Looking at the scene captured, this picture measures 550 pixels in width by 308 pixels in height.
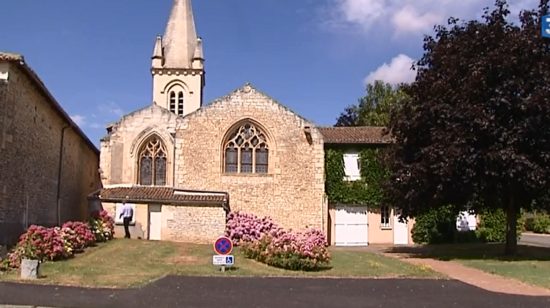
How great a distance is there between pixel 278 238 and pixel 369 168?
14214 millimetres

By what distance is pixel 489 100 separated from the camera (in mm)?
19734

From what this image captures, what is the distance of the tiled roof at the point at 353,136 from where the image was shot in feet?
103

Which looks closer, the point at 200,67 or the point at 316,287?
the point at 316,287

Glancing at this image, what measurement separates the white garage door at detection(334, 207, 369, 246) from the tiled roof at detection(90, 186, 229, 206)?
251 inches

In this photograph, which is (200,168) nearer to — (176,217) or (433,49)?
(176,217)

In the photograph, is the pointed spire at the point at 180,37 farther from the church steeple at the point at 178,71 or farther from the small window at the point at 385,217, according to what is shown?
the small window at the point at 385,217

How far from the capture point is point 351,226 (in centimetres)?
3159

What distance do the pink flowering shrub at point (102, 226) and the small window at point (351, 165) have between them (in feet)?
40.2

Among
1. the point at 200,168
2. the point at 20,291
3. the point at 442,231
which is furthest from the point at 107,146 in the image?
the point at 20,291

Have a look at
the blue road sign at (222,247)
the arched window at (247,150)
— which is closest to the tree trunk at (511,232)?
the blue road sign at (222,247)

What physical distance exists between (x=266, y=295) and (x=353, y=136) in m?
21.2

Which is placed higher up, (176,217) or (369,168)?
(369,168)

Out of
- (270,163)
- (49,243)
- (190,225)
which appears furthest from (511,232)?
(49,243)

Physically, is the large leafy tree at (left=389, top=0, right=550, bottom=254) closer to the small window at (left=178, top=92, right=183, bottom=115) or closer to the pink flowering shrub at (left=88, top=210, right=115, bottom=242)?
the pink flowering shrub at (left=88, top=210, right=115, bottom=242)
